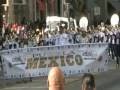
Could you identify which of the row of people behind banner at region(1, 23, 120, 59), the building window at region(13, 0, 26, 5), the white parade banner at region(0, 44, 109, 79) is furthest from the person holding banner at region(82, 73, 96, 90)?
the building window at region(13, 0, 26, 5)

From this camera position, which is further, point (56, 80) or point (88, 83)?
point (88, 83)

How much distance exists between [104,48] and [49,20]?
21.7m

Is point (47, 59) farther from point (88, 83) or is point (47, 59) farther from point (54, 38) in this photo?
point (88, 83)

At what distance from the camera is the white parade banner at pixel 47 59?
1914cm

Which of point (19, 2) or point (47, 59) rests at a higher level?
point (19, 2)

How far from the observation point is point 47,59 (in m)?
19.2

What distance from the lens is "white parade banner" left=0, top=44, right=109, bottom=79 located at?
19.1 metres

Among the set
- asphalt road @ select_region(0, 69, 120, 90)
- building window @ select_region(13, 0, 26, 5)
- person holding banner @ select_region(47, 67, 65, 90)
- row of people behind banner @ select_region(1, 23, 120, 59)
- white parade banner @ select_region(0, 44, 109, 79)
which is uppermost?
building window @ select_region(13, 0, 26, 5)

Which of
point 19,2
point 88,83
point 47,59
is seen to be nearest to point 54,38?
point 47,59

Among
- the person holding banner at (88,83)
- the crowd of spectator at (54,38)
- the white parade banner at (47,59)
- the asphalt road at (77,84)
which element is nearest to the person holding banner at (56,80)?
the person holding banner at (88,83)

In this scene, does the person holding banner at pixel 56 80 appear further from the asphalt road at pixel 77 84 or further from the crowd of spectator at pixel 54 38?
the crowd of spectator at pixel 54 38

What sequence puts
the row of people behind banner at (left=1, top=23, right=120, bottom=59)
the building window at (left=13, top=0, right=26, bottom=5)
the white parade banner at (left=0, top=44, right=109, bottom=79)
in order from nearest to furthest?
the white parade banner at (left=0, top=44, right=109, bottom=79) < the row of people behind banner at (left=1, top=23, right=120, bottom=59) < the building window at (left=13, top=0, right=26, bottom=5)

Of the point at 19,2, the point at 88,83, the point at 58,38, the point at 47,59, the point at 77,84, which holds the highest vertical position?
the point at 19,2

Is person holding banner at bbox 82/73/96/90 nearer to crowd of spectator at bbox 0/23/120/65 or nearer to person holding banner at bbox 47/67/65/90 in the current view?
person holding banner at bbox 47/67/65/90
